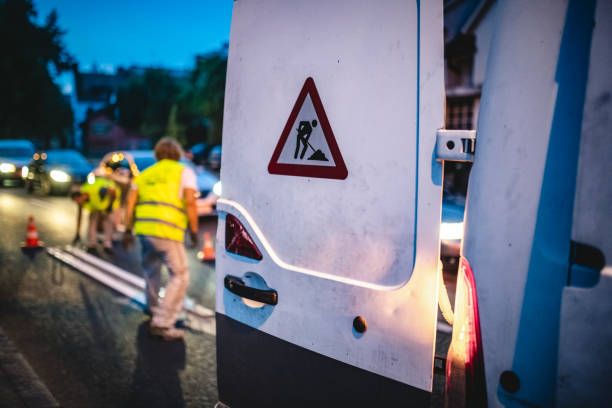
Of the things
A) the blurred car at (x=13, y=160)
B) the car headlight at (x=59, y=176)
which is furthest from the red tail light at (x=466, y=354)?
the blurred car at (x=13, y=160)

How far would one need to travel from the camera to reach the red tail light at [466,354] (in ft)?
4.70

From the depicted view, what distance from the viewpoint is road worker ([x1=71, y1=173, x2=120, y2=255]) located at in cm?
730

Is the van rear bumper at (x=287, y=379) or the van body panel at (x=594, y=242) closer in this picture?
the van body panel at (x=594, y=242)

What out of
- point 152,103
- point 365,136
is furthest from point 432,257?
point 152,103

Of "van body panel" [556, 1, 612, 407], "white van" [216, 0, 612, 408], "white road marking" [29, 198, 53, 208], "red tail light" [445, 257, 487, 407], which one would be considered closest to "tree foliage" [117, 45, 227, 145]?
"white road marking" [29, 198, 53, 208]

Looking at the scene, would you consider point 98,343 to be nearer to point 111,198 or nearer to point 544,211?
point 111,198

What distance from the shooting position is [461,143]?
4.84ft

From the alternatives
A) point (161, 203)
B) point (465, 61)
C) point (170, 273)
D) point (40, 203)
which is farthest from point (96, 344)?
point (465, 61)

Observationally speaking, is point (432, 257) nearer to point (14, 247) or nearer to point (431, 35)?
point (431, 35)

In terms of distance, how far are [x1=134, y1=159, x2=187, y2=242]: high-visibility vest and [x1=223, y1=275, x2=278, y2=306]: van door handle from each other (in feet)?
6.84

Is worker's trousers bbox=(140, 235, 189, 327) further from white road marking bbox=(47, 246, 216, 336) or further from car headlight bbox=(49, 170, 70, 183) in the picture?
car headlight bbox=(49, 170, 70, 183)

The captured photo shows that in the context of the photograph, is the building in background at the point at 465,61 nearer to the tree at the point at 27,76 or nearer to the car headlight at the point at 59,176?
the car headlight at the point at 59,176

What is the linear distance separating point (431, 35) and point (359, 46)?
11.1 inches

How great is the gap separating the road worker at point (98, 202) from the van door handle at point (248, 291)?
5.90 metres
